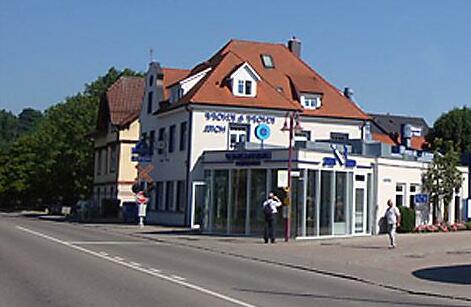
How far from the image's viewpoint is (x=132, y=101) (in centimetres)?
7069

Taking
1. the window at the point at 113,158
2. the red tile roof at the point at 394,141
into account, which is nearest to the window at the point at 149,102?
the window at the point at 113,158

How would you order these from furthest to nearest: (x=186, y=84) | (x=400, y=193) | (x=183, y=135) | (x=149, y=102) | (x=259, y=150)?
(x=149, y=102) → (x=186, y=84) → (x=183, y=135) → (x=400, y=193) → (x=259, y=150)

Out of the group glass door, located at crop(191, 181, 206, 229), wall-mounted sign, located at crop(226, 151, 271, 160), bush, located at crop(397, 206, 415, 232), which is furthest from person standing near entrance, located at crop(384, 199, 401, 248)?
glass door, located at crop(191, 181, 206, 229)

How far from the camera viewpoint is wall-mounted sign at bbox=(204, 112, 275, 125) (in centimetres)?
4762

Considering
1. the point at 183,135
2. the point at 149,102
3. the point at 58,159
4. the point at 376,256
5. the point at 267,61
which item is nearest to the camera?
the point at 376,256

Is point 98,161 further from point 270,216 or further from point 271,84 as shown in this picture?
point 270,216

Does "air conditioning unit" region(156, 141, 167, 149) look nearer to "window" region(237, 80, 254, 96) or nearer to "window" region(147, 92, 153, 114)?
"window" region(147, 92, 153, 114)

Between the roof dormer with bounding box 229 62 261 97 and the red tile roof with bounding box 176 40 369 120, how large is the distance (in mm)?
357

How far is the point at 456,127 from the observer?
7944 cm

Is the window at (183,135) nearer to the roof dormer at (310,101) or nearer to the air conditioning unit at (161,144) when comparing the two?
the air conditioning unit at (161,144)

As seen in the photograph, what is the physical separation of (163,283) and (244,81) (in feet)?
109

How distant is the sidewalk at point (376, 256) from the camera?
20.0 m

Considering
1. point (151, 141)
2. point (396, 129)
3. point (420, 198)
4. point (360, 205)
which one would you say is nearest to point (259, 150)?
point (360, 205)

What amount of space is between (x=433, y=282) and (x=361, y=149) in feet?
71.3
